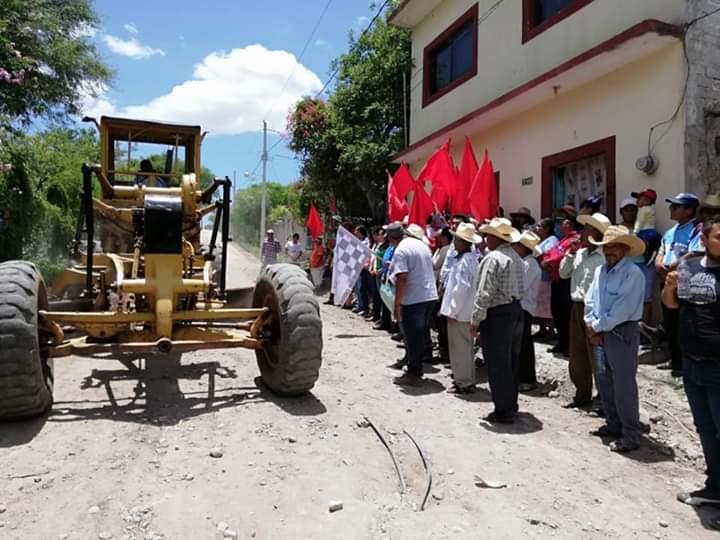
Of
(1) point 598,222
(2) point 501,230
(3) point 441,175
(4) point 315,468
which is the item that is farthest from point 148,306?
(3) point 441,175

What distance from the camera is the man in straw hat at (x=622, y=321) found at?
4.66 meters

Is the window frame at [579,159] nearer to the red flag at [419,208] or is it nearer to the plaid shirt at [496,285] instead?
the red flag at [419,208]

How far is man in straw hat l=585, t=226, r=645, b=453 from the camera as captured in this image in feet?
15.3

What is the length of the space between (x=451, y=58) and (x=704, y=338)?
421 inches

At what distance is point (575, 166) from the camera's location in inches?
361

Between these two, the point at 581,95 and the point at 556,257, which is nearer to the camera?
the point at 556,257

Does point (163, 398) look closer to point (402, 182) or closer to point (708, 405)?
point (708, 405)

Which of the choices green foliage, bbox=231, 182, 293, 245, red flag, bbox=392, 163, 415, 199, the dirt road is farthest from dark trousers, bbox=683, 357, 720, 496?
green foliage, bbox=231, 182, 293, 245

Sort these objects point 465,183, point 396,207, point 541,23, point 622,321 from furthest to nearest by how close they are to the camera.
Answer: point 396,207 → point 465,183 → point 541,23 → point 622,321

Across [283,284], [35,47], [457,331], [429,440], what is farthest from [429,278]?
[35,47]

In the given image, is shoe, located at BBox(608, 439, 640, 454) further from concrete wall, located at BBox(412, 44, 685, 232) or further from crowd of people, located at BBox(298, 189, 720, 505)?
concrete wall, located at BBox(412, 44, 685, 232)

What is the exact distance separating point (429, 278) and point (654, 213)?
2616mm

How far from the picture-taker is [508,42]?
10570 millimetres

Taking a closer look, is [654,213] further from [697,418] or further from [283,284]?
[283,284]
